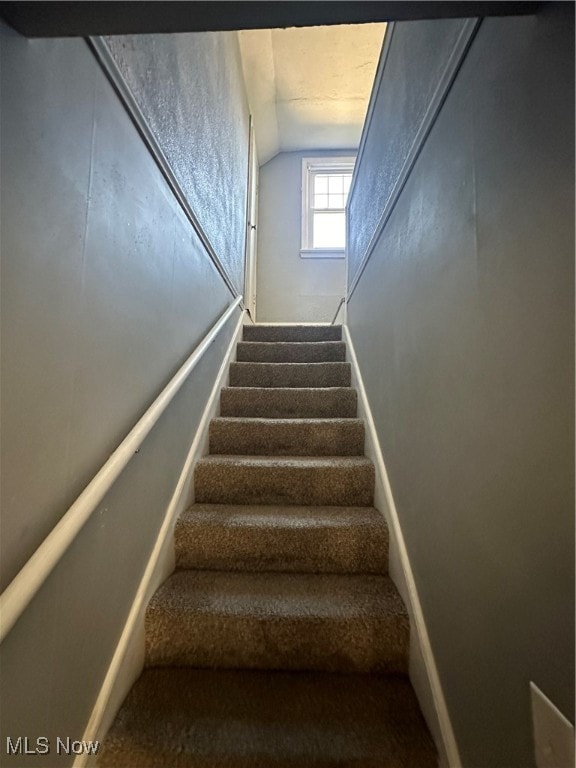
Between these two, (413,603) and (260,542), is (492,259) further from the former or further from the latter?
(260,542)

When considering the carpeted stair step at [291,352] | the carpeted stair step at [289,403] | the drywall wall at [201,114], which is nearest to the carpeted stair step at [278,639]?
the carpeted stair step at [289,403]

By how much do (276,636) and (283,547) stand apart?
288 millimetres

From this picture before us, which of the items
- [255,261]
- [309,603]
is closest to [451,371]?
[309,603]

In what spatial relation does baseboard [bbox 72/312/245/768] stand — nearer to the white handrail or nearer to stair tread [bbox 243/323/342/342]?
the white handrail

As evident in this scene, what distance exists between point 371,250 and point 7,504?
1799mm

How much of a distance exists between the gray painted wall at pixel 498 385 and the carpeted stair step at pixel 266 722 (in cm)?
20

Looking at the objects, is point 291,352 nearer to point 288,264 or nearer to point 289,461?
point 289,461

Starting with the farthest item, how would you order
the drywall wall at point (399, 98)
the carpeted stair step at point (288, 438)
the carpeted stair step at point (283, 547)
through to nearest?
the carpeted stair step at point (288, 438) < the carpeted stair step at point (283, 547) < the drywall wall at point (399, 98)

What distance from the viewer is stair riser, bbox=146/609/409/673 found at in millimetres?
1014

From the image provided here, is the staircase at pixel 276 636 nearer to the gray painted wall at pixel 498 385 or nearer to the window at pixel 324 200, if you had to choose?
the gray painted wall at pixel 498 385

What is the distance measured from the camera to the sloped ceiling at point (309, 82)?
9.14 feet

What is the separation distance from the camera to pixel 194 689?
3.09ft
